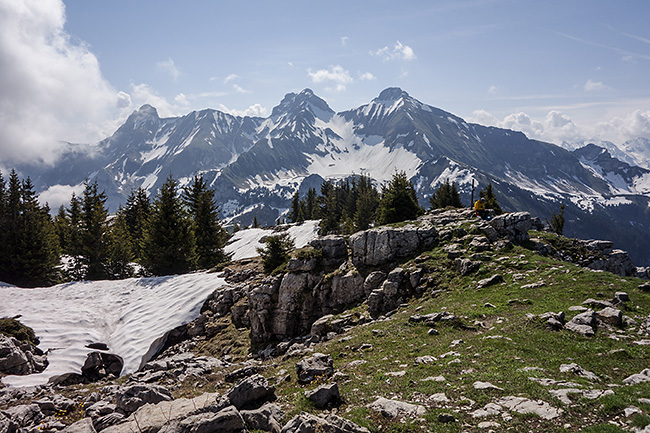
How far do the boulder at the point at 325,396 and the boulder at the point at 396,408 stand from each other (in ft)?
4.01

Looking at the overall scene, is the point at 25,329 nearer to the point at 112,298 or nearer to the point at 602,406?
the point at 112,298

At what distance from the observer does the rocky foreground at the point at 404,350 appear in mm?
9352

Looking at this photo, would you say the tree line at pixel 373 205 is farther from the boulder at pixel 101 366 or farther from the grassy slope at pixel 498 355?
the boulder at pixel 101 366

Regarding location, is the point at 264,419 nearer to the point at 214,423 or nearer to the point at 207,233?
the point at 214,423

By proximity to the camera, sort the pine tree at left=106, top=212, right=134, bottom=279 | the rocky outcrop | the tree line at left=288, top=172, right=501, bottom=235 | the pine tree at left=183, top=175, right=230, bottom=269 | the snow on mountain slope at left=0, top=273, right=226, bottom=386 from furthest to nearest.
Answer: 1. the pine tree at left=183, top=175, right=230, bottom=269
2. the pine tree at left=106, top=212, right=134, bottom=279
3. the tree line at left=288, top=172, right=501, bottom=235
4. the snow on mountain slope at left=0, top=273, right=226, bottom=386
5. the rocky outcrop

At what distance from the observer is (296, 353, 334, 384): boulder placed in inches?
528

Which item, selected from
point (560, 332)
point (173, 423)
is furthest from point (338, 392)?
point (560, 332)

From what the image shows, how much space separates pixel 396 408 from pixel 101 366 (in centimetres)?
2505

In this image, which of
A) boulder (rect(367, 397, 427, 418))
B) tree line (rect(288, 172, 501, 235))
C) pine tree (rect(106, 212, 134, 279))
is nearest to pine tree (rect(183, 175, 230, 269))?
pine tree (rect(106, 212, 134, 279))

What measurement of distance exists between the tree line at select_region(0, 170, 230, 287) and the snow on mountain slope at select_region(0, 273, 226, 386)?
737 cm

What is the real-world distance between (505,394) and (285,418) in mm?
6866

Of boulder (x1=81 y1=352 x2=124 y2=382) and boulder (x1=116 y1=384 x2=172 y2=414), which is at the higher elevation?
boulder (x1=116 y1=384 x2=172 y2=414)

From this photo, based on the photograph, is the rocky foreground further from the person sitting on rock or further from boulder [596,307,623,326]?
the person sitting on rock

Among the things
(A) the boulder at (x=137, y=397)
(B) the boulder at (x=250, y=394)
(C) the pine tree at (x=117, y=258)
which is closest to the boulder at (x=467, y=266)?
(B) the boulder at (x=250, y=394)
